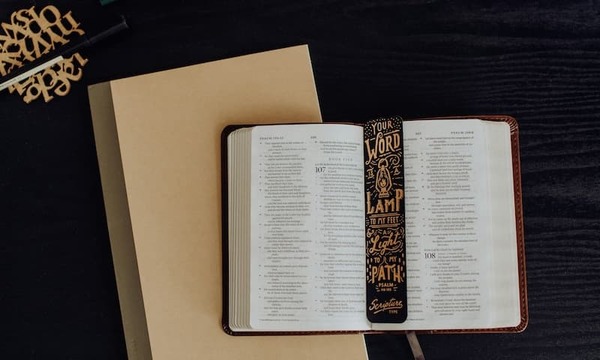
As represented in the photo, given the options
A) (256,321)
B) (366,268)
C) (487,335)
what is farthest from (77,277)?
(487,335)

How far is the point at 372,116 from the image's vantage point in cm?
71

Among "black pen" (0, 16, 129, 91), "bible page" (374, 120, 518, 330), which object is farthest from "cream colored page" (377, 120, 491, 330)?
"black pen" (0, 16, 129, 91)

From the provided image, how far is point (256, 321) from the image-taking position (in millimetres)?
665

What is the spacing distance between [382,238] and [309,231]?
0.07 metres

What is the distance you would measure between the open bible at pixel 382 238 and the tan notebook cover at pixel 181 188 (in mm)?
39

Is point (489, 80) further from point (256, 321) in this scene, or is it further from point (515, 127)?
point (256, 321)

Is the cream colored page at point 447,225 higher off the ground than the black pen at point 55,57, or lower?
lower

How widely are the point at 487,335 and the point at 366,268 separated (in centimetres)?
15

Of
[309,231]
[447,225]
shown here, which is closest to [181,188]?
[309,231]

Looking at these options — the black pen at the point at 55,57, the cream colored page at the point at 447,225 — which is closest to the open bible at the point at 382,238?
the cream colored page at the point at 447,225

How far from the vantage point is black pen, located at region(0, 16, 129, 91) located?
2.32ft

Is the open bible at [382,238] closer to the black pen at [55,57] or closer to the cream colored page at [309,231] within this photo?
the cream colored page at [309,231]

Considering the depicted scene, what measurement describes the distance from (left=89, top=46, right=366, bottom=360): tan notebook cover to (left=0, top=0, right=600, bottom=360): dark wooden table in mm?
18

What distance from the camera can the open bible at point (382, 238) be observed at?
66 cm
